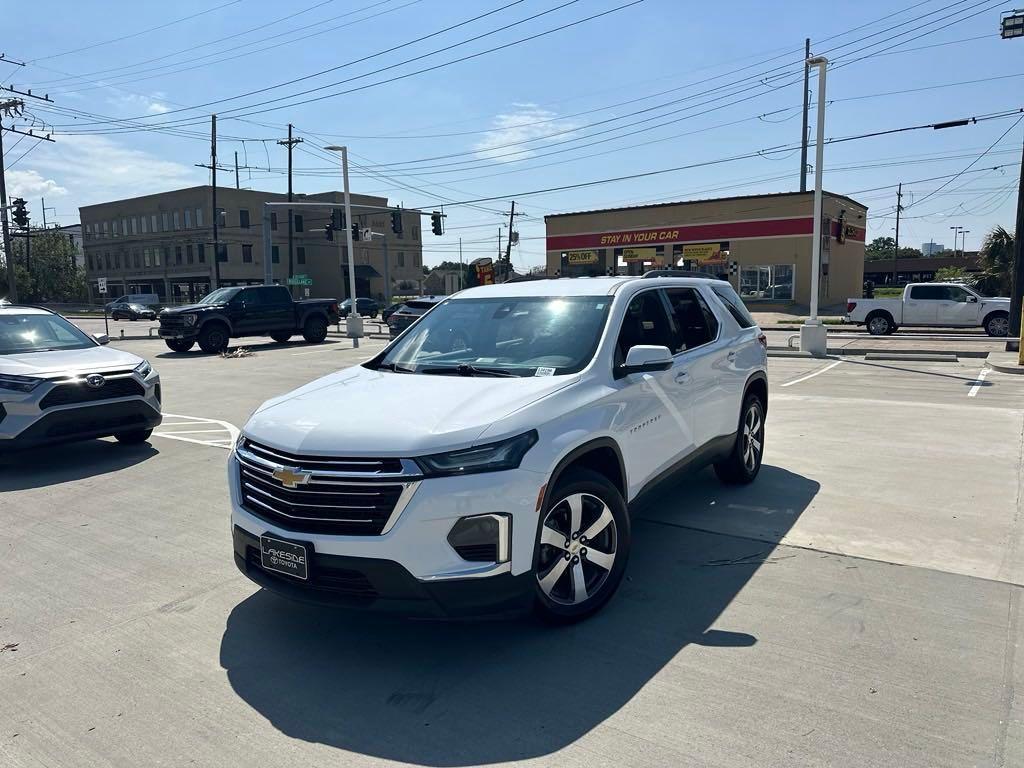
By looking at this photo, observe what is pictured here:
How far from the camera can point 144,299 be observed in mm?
58094

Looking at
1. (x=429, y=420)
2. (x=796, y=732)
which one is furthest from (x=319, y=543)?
(x=796, y=732)

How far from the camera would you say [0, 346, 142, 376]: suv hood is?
727 centimetres

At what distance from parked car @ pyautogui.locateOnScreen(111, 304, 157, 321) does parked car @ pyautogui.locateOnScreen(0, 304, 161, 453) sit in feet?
165

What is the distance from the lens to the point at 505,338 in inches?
182

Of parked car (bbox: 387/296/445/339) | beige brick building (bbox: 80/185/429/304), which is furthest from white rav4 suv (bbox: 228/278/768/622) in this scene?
beige brick building (bbox: 80/185/429/304)

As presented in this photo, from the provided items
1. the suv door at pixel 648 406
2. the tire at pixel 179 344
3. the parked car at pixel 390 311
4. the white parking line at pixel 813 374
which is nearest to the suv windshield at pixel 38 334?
the suv door at pixel 648 406

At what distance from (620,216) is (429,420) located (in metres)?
44.8

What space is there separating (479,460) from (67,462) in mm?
6633

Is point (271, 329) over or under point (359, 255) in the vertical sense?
under

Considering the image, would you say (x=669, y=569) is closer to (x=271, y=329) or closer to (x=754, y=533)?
(x=754, y=533)

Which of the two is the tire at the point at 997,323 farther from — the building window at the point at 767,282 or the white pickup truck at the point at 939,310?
the building window at the point at 767,282

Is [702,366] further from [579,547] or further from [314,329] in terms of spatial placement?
[314,329]

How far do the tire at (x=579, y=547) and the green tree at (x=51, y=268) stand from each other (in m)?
85.4

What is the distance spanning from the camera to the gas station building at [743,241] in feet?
133
